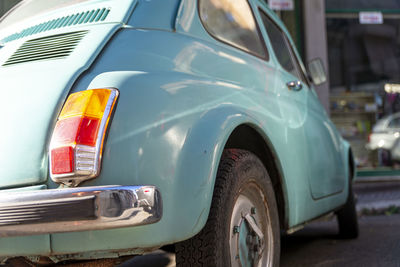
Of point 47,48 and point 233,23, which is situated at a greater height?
point 233,23

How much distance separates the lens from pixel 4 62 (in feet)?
7.09

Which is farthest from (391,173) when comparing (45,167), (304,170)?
(45,167)

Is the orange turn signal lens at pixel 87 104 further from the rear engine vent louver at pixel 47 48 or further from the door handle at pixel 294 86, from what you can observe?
the door handle at pixel 294 86

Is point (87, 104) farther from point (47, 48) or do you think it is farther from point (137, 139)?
point (47, 48)

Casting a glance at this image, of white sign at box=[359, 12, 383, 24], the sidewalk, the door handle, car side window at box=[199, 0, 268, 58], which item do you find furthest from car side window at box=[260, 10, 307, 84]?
white sign at box=[359, 12, 383, 24]

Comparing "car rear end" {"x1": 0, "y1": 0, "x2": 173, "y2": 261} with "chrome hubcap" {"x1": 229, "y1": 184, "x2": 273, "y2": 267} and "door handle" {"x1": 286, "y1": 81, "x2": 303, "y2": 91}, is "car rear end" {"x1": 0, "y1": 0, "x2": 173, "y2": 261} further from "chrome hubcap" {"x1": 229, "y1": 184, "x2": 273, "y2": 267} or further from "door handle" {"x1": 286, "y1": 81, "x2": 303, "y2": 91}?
"door handle" {"x1": 286, "y1": 81, "x2": 303, "y2": 91}

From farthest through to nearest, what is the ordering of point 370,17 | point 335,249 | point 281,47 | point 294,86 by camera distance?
point 370,17 → point 335,249 → point 281,47 → point 294,86

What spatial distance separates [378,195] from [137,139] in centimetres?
633

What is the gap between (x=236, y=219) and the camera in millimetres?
2170

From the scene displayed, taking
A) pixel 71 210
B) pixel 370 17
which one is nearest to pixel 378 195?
pixel 370 17

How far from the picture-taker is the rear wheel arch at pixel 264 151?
7.97 feet

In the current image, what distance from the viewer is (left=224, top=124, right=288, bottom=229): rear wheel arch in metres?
2.43

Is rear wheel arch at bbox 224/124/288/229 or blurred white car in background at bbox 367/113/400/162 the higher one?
rear wheel arch at bbox 224/124/288/229

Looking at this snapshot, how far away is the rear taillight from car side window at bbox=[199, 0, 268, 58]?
2.96ft
